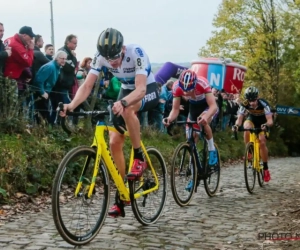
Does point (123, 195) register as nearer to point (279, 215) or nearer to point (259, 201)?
point (279, 215)

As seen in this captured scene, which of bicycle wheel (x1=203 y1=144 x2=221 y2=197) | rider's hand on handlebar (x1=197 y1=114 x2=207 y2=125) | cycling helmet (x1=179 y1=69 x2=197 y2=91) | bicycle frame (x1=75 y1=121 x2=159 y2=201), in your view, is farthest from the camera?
bicycle wheel (x1=203 y1=144 x2=221 y2=197)

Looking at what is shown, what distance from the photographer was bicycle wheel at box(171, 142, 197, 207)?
857cm

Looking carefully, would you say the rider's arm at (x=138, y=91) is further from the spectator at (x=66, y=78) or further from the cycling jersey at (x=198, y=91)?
the spectator at (x=66, y=78)

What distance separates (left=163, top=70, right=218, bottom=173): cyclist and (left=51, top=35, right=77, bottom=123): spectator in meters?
3.14

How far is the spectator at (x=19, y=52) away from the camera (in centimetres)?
1042

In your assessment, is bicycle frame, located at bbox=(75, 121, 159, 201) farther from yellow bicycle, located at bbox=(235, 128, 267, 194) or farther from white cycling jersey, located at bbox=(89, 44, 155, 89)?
yellow bicycle, located at bbox=(235, 128, 267, 194)

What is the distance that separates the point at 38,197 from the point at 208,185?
2883mm

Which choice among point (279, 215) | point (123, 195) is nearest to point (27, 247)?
point (123, 195)

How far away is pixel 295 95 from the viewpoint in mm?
39875

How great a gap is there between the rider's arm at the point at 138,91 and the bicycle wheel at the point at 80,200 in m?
0.64

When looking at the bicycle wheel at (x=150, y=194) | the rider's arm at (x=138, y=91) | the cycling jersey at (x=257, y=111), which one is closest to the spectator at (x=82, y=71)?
the cycling jersey at (x=257, y=111)

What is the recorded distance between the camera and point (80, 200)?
573cm

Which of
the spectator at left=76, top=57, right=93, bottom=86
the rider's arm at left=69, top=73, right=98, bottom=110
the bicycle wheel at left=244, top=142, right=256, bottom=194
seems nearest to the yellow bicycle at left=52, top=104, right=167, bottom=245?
the rider's arm at left=69, top=73, right=98, bottom=110

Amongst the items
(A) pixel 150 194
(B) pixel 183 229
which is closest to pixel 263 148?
(A) pixel 150 194
